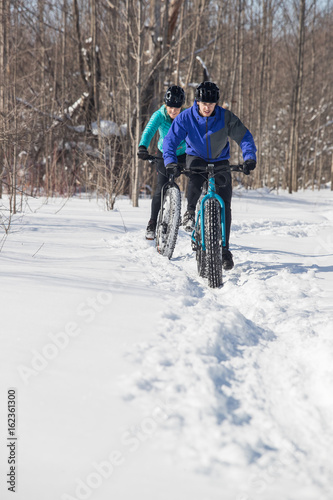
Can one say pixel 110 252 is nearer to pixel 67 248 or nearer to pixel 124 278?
pixel 67 248

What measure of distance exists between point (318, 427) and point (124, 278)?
2.05m

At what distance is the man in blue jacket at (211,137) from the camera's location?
3.94m

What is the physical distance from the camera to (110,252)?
4527 mm

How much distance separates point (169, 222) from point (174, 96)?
143 centimetres

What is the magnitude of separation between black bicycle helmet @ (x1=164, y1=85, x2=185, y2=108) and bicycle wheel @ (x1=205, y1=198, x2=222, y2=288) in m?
1.70

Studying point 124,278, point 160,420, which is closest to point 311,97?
point 124,278

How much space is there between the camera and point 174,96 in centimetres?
488

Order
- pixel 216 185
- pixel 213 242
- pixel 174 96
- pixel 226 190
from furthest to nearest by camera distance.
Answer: pixel 174 96 < pixel 226 190 < pixel 216 185 < pixel 213 242

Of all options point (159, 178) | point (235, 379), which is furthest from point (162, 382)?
point (159, 178)

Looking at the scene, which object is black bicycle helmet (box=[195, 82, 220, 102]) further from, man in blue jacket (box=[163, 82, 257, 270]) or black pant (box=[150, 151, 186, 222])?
black pant (box=[150, 151, 186, 222])

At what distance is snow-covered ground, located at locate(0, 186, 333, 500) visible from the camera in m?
1.44

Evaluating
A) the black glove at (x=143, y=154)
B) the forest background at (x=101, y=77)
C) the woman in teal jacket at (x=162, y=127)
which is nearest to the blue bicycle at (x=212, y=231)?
the black glove at (x=143, y=154)

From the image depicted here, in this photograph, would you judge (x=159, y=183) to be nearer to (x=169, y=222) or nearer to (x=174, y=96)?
(x=169, y=222)

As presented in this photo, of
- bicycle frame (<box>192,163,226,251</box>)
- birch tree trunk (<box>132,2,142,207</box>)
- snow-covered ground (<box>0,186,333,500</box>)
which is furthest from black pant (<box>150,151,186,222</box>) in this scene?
birch tree trunk (<box>132,2,142,207</box>)
